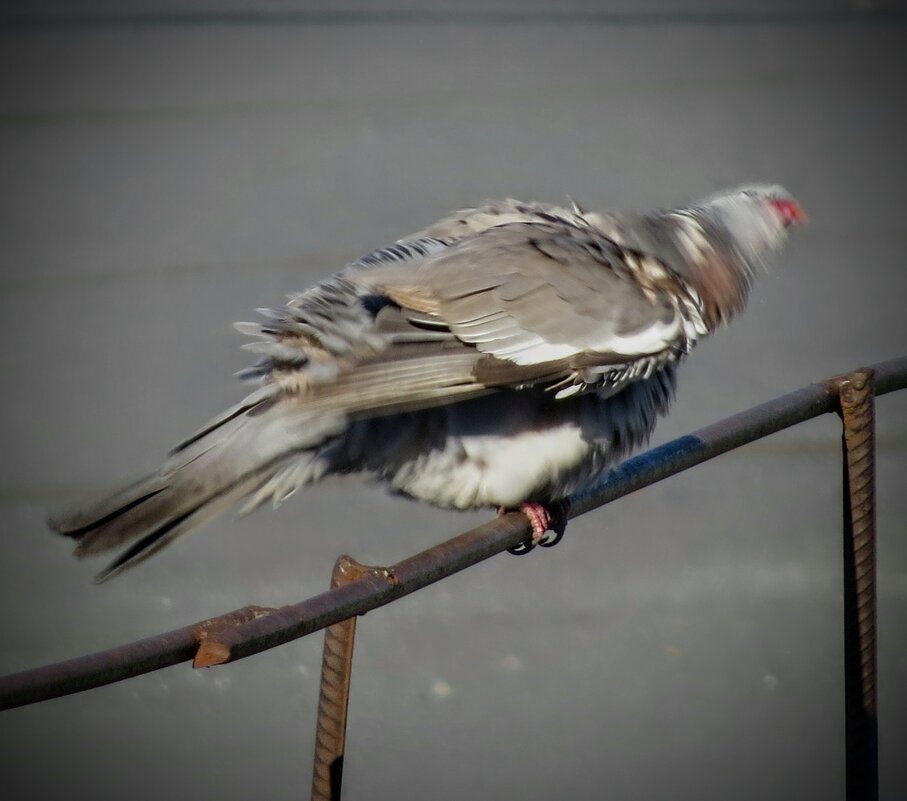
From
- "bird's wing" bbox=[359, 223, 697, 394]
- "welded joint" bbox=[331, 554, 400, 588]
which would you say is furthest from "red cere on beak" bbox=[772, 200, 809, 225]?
"welded joint" bbox=[331, 554, 400, 588]

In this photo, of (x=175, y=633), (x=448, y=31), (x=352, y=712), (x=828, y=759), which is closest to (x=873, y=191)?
(x=448, y=31)

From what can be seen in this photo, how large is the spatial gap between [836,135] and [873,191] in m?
0.33

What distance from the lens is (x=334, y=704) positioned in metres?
1.82

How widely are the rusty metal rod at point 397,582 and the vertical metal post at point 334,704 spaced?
0.15 m

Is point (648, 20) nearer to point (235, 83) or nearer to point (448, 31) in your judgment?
point (448, 31)

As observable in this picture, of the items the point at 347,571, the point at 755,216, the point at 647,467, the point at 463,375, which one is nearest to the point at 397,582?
the point at 347,571

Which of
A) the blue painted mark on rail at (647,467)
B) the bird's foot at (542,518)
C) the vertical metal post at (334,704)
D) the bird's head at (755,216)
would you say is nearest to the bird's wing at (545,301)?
the blue painted mark on rail at (647,467)

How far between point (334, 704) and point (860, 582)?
34.9 inches

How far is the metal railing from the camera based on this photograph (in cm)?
146

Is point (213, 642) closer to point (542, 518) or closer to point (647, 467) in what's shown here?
point (647, 467)

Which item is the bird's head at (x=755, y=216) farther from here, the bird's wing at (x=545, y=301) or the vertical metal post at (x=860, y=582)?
the vertical metal post at (x=860, y=582)

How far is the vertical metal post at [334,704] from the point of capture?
5.98 feet

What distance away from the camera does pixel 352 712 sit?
11.4ft

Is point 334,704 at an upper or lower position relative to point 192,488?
lower
